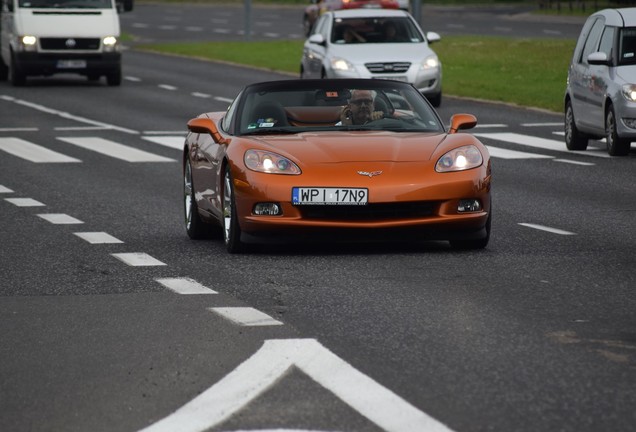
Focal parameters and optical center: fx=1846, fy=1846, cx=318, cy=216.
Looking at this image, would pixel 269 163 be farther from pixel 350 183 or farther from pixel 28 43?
pixel 28 43

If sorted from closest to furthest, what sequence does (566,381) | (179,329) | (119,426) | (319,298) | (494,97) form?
(119,426) → (566,381) → (179,329) → (319,298) → (494,97)

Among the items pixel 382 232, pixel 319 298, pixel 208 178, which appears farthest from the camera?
pixel 208 178

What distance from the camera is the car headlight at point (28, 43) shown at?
36.4 metres

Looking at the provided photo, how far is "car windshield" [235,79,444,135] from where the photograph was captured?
42.3ft

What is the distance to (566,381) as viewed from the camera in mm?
7176

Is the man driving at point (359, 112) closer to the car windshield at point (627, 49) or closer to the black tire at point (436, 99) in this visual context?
the car windshield at point (627, 49)

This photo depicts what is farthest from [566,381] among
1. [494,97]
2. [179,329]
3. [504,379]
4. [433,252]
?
[494,97]

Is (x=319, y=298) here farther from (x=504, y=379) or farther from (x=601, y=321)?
(x=504, y=379)

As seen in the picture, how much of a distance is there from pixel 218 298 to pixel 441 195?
2434mm

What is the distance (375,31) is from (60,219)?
17.0m

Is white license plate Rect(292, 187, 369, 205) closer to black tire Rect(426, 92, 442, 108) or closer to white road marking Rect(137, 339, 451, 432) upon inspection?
white road marking Rect(137, 339, 451, 432)

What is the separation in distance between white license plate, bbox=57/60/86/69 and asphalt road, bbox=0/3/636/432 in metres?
19.8

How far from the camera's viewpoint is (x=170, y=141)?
2462 cm

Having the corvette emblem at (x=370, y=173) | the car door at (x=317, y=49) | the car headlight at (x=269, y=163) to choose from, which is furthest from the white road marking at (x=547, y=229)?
the car door at (x=317, y=49)
